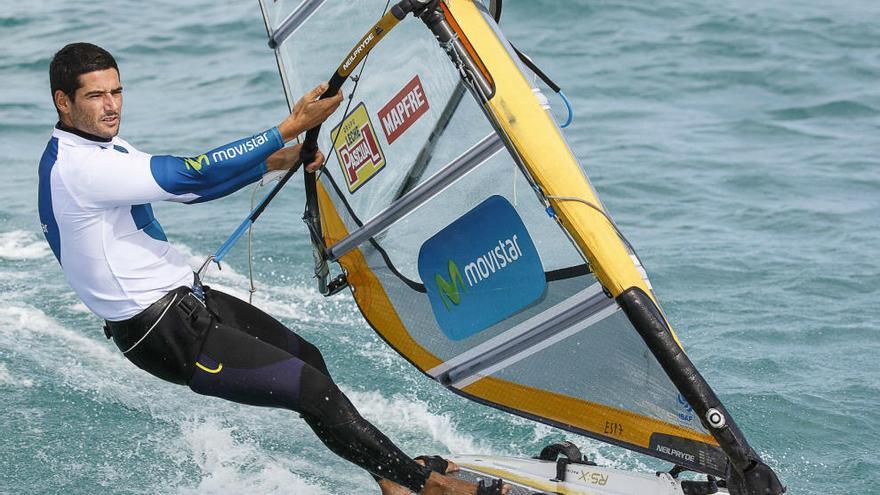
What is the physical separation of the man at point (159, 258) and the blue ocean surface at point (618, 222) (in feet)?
2.62

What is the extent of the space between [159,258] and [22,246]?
364 cm

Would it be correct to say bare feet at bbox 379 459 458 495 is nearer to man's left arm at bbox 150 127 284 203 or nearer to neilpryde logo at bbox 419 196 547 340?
neilpryde logo at bbox 419 196 547 340

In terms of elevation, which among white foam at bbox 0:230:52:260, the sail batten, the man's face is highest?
the man's face

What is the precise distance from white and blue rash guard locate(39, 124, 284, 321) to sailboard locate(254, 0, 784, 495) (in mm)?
557

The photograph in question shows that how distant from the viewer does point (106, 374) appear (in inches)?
207

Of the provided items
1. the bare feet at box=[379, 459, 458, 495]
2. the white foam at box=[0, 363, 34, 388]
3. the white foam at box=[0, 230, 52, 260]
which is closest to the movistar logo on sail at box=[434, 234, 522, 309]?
the bare feet at box=[379, 459, 458, 495]

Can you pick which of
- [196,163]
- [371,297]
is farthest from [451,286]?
[196,163]

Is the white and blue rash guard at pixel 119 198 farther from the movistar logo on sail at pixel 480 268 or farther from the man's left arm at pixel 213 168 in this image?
the movistar logo on sail at pixel 480 268

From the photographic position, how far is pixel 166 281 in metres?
3.63

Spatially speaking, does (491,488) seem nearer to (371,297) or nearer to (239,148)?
(371,297)

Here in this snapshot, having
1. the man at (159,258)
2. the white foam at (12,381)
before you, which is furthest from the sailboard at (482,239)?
the white foam at (12,381)

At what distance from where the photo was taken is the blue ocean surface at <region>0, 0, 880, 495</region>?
15.4 feet

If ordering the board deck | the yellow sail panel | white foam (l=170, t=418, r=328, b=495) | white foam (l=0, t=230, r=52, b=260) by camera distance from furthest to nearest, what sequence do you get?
white foam (l=0, t=230, r=52, b=260) < the yellow sail panel < white foam (l=170, t=418, r=328, b=495) < the board deck

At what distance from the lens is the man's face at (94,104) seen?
134 inches
